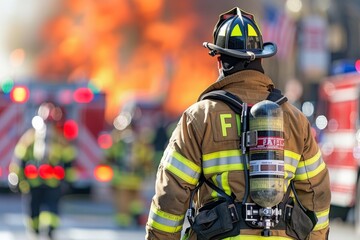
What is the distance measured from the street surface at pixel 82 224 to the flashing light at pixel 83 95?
6.11 feet

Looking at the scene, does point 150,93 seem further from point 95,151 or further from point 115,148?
point 115,148

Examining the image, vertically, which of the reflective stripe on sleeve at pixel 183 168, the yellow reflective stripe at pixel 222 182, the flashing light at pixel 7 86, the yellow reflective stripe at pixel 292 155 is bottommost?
the yellow reflective stripe at pixel 222 182

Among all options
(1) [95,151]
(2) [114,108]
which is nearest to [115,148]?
(1) [95,151]

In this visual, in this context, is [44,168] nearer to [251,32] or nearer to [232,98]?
[251,32]

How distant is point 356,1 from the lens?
40.7 metres

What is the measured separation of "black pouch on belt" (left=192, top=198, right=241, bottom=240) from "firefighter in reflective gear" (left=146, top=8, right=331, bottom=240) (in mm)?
40

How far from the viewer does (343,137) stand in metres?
16.1

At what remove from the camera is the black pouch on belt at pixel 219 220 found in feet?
15.9

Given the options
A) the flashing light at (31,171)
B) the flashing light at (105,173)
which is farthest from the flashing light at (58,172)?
the flashing light at (105,173)

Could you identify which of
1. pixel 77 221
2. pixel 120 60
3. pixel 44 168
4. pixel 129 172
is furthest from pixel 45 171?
pixel 120 60

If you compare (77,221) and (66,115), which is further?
(66,115)

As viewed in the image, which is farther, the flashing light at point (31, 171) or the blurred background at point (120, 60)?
the blurred background at point (120, 60)

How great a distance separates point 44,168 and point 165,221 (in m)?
7.85

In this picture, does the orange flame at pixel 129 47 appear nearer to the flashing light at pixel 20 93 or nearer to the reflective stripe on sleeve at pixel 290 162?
the flashing light at pixel 20 93
